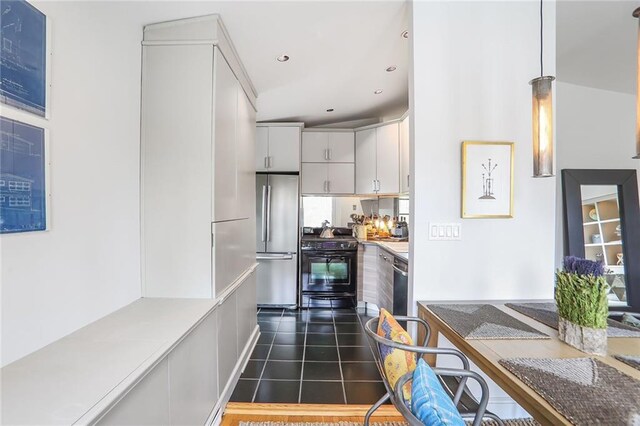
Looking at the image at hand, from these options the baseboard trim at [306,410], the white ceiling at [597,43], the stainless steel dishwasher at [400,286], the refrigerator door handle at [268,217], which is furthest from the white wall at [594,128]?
the refrigerator door handle at [268,217]

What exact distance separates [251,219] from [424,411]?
2.28 m

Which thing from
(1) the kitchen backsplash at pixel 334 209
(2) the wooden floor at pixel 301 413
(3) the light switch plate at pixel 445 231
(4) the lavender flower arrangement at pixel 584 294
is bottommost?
(2) the wooden floor at pixel 301 413

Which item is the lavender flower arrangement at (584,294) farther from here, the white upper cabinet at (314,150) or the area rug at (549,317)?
the white upper cabinet at (314,150)

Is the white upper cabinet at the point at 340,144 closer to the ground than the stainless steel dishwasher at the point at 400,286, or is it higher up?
higher up

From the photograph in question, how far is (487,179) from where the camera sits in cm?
187

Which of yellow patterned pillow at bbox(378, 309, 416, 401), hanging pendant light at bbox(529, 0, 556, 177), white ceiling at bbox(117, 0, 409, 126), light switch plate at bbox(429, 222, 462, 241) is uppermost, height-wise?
white ceiling at bbox(117, 0, 409, 126)

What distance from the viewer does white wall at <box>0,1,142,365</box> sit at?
3.40ft

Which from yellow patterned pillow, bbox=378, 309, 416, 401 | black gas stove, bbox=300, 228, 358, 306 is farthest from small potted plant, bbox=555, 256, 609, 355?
black gas stove, bbox=300, 228, 358, 306

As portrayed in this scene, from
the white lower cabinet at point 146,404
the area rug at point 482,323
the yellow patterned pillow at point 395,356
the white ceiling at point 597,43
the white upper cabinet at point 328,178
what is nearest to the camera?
the white lower cabinet at point 146,404

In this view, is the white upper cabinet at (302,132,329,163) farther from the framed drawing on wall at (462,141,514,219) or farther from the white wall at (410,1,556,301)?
the framed drawing on wall at (462,141,514,219)

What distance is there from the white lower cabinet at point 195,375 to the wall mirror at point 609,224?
346cm

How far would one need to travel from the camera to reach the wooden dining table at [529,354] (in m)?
0.87

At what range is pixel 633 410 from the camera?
2.57 feet

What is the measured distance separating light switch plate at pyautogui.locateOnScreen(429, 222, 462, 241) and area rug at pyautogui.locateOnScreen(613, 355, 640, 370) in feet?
3.03
